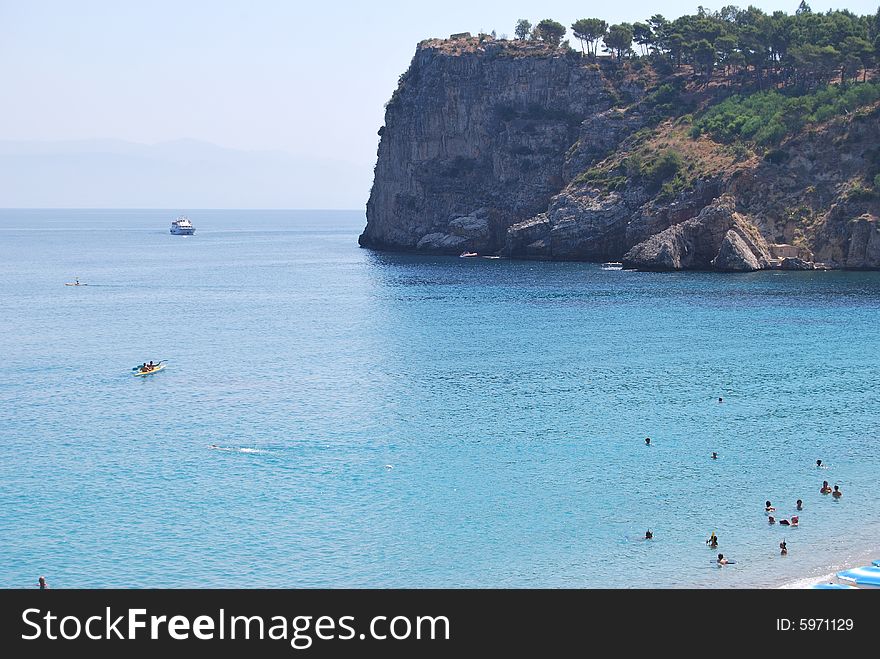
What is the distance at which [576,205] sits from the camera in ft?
620

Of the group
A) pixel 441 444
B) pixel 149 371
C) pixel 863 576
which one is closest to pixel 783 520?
pixel 863 576

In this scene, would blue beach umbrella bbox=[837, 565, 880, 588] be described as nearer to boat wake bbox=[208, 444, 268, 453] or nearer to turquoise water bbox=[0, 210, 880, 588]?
turquoise water bbox=[0, 210, 880, 588]

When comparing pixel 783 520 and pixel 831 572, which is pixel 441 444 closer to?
pixel 783 520

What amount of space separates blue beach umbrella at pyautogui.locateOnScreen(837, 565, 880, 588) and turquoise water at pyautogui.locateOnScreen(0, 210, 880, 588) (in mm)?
2000

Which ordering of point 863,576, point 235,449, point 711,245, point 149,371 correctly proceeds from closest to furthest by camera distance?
1. point 863,576
2. point 235,449
3. point 149,371
4. point 711,245

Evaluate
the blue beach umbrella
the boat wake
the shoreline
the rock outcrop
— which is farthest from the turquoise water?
the rock outcrop

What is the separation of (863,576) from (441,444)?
30627mm

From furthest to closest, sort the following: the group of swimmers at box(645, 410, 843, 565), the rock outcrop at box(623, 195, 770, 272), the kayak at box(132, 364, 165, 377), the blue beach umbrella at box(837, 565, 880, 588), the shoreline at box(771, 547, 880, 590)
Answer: the rock outcrop at box(623, 195, 770, 272), the kayak at box(132, 364, 165, 377), the group of swimmers at box(645, 410, 843, 565), the shoreline at box(771, 547, 880, 590), the blue beach umbrella at box(837, 565, 880, 588)

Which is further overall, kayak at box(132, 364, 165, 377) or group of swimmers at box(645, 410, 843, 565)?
kayak at box(132, 364, 165, 377)

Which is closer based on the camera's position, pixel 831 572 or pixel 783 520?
pixel 831 572

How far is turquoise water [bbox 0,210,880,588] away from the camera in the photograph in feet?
163

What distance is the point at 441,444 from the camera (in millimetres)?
69312
